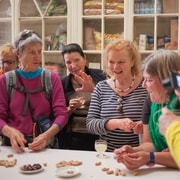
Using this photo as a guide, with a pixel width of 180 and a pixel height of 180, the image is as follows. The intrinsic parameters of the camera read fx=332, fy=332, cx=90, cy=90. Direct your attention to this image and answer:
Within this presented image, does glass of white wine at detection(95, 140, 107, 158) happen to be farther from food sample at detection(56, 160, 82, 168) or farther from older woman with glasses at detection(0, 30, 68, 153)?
older woman with glasses at detection(0, 30, 68, 153)

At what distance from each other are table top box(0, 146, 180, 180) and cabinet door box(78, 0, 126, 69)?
165cm

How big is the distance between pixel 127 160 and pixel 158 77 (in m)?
0.41

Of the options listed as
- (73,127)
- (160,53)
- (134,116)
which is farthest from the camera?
(73,127)

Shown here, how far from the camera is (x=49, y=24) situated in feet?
11.6

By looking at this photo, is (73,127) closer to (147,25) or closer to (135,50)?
(135,50)

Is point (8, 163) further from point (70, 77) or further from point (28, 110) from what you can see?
point (70, 77)

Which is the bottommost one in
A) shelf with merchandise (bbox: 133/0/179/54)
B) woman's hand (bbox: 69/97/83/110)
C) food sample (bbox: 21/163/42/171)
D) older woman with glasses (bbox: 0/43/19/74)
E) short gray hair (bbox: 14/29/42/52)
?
food sample (bbox: 21/163/42/171)

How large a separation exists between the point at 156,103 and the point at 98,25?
1.88 m

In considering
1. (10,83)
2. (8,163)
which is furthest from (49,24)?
(8,163)

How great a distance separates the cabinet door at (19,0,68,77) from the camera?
3430 mm

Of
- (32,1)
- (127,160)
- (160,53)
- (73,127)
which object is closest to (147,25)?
(32,1)

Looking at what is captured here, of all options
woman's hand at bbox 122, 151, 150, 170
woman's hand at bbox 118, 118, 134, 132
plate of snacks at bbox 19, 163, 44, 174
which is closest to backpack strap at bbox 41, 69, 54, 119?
woman's hand at bbox 118, 118, 134, 132

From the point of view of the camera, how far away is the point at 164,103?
161cm

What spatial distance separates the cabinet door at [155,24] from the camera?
10.4 feet
